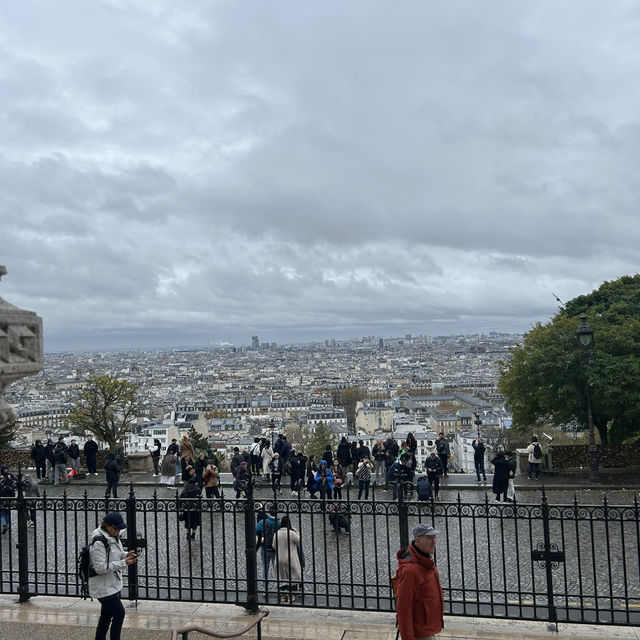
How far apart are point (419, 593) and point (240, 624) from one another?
→ 3162 mm

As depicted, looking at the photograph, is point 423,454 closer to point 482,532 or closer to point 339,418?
point 339,418

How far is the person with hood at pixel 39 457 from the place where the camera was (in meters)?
20.4

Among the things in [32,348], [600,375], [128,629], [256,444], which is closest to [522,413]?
[600,375]

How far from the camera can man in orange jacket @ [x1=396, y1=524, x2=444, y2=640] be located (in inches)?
232

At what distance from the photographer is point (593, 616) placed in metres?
8.51

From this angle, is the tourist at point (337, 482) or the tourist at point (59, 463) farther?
the tourist at point (59, 463)

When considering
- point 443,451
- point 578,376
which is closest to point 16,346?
point 443,451

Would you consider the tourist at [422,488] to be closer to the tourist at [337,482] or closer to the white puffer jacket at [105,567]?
the tourist at [337,482]

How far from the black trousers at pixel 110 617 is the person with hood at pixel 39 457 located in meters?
14.0

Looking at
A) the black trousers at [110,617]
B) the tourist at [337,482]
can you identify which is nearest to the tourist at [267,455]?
the tourist at [337,482]

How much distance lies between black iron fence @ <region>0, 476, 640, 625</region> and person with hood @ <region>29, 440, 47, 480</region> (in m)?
4.51

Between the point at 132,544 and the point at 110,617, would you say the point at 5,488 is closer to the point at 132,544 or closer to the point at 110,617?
the point at 132,544

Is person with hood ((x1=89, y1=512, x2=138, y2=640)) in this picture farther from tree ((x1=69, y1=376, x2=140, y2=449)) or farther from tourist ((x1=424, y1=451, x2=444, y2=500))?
tree ((x1=69, y1=376, x2=140, y2=449))

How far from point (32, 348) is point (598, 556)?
34.6 ft
